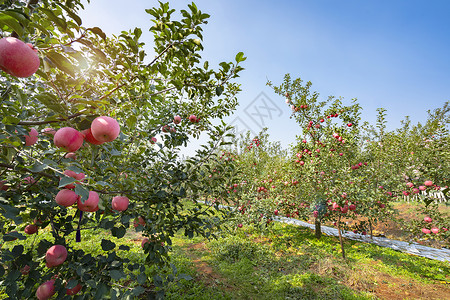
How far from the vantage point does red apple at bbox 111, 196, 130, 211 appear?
64.9 inches

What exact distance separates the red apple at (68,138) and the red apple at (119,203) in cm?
84

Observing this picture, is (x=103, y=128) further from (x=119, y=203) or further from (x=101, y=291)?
(x=101, y=291)

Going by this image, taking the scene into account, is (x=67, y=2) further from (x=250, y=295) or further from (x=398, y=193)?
(x=398, y=193)

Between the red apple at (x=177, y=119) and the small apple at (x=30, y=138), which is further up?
the red apple at (x=177, y=119)

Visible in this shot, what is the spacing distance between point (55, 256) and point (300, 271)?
489cm

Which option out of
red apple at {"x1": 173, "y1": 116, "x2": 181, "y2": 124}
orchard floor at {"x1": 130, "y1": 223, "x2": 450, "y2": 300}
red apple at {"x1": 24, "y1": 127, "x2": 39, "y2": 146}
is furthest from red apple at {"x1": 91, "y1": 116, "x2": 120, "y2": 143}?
orchard floor at {"x1": 130, "y1": 223, "x2": 450, "y2": 300}

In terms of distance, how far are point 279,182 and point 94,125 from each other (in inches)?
244

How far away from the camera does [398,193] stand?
562 cm

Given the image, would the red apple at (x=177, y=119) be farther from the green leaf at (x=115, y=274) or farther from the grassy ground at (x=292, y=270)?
the grassy ground at (x=292, y=270)

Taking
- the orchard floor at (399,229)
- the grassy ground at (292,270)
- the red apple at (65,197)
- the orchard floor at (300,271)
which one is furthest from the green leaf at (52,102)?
the orchard floor at (399,229)

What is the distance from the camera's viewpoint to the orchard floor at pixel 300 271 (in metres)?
3.78

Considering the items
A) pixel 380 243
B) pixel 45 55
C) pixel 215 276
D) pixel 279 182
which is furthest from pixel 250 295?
pixel 380 243

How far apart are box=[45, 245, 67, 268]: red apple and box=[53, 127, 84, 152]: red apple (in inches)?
44.8

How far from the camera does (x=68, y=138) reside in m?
0.93
